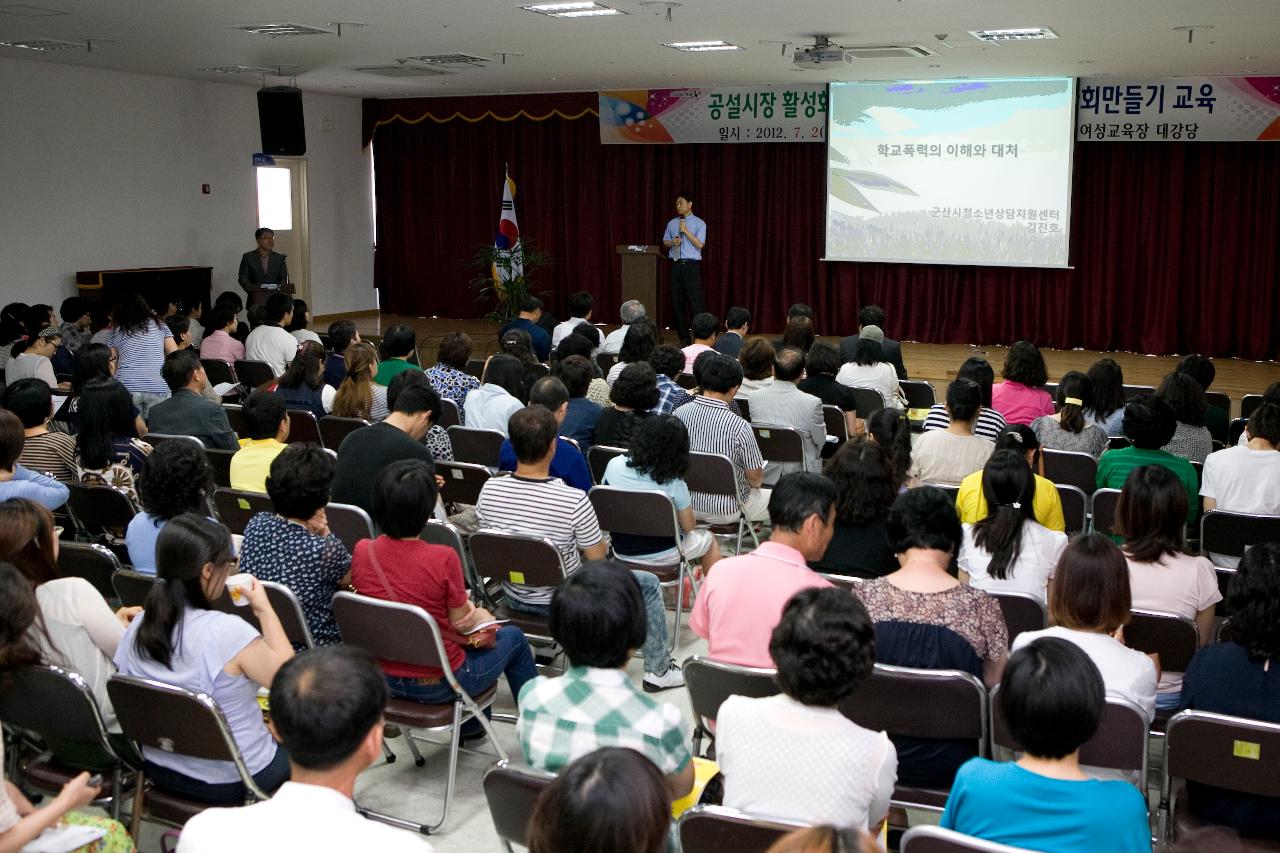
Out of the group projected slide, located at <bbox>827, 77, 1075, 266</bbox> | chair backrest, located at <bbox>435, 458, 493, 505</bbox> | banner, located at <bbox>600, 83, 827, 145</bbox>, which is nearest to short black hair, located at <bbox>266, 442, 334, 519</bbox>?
chair backrest, located at <bbox>435, 458, 493, 505</bbox>

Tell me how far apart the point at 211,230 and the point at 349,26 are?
5924 mm

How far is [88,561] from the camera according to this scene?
3.83m

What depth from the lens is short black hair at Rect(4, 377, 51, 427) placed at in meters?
5.07

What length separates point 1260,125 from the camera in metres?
11.5

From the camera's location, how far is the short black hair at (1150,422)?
16.3ft

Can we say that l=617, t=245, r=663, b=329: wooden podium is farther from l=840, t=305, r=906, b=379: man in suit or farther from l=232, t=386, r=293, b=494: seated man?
l=232, t=386, r=293, b=494: seated man

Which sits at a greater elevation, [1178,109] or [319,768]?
[1178,109]

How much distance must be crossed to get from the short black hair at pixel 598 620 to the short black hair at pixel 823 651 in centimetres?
32

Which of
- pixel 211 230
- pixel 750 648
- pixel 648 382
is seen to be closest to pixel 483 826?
pixel 750 648

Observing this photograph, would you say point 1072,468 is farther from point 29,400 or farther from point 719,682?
point 29,400

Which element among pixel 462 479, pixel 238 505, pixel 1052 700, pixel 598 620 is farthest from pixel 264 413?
pixel 1052 700

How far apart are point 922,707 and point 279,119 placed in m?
10.8

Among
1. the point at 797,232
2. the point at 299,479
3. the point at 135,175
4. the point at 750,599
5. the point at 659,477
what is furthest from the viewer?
the point at 797,232

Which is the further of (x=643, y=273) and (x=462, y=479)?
(x=643, y=273)
